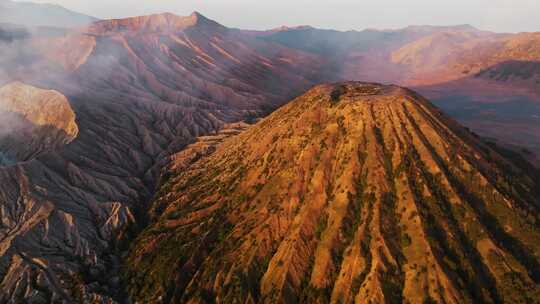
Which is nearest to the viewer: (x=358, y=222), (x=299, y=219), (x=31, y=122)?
(x=358, y=222)

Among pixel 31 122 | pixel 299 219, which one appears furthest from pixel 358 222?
pixel 31 122

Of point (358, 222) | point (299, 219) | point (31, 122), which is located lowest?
point (31, 122)

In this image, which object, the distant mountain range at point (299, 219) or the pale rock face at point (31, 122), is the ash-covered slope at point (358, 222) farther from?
the pale rock face at point (31, 122)

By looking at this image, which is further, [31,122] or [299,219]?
[31,122]

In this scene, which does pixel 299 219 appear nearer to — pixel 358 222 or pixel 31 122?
pixel 358 222

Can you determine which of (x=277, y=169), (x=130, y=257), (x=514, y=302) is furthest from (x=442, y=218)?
(x=130, y=257)

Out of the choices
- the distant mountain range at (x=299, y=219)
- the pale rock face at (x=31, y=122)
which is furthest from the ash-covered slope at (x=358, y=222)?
the pale rock face at (x=31, y=122)

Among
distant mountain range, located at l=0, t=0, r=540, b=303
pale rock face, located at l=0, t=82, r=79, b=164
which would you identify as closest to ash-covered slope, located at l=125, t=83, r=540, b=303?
distant mountain range, located at l=0, t=0, r=540, b=303

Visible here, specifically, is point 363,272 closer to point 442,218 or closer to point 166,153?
point 442,218
